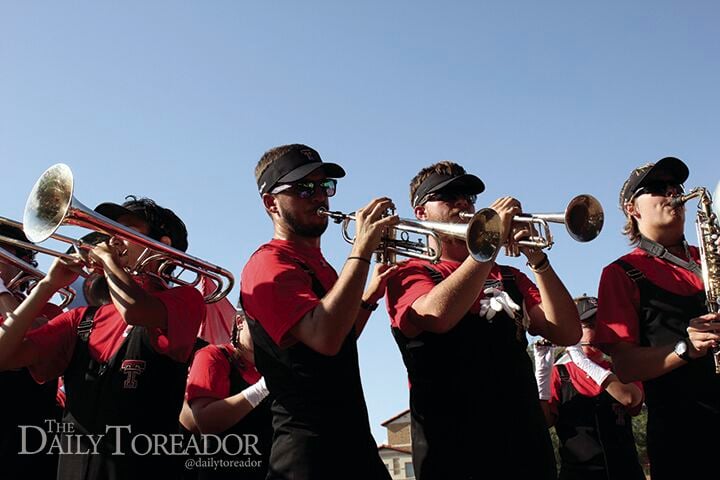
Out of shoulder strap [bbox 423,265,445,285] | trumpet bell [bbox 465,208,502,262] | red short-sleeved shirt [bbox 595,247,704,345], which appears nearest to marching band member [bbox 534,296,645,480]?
red short-sleeved shirt [bbox 595,247,704,345]

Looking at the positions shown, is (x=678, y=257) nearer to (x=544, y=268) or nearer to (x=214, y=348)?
(x=544, y=268)

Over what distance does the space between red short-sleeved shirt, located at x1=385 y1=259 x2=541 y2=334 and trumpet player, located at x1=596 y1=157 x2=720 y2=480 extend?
18.2 inches

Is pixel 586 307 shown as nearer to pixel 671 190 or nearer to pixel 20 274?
pixel 671 190

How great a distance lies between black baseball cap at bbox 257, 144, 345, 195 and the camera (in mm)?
4715

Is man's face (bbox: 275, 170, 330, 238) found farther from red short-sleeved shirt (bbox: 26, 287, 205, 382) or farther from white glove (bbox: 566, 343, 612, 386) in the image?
white glove (bbox: 566, 343, 612, 386)

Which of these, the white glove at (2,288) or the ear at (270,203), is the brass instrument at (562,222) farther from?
the white glove at (2,288)

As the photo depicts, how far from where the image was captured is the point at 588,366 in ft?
26.1

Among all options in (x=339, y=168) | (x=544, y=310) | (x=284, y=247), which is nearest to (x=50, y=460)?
(x=284, y=247)

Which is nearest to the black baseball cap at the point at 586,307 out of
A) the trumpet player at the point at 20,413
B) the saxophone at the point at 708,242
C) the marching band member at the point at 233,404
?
the saxophone at the point at 708,242

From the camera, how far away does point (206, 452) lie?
19.6 ft

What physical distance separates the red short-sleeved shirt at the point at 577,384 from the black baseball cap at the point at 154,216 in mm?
4224

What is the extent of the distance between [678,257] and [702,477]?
4.44ft

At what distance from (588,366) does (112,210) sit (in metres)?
4.75

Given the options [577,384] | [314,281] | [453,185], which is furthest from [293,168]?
[577,384]
